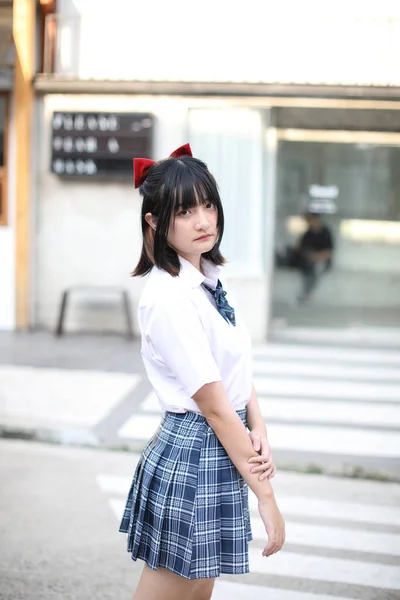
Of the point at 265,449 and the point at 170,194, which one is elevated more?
the point at 170,194

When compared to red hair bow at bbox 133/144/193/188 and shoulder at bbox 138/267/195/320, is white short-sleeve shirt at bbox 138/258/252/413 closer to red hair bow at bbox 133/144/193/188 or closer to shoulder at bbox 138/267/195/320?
shoulder at bbox 138/267/195/320

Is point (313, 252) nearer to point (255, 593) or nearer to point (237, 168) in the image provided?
point (237, 168)

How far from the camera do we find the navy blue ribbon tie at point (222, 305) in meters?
2.10

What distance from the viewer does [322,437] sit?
5.85m

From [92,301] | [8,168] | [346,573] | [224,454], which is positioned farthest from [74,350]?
[224,454]

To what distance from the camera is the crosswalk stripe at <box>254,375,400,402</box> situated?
7.26 metres

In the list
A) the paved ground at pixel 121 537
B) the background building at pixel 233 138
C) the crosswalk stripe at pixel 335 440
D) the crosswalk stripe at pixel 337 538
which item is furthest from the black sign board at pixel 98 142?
the crosswalk stripe at pixel 337 538

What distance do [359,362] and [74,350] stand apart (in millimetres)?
3520

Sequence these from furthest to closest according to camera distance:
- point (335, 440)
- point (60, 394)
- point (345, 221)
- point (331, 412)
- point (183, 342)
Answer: point (345, 221), point (60, 394), point (331, 412), point (335, 440), point (183, 342)

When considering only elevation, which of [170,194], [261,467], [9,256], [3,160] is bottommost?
[261,467]

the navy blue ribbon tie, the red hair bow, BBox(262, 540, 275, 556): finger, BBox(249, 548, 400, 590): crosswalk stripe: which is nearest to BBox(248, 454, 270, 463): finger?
BBox(262, 540, 275, 556): finger

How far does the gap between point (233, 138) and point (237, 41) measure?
4.11ft

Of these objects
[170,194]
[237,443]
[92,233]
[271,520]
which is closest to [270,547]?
[271,520]

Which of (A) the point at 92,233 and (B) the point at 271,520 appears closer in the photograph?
(B) the point at 271,520
